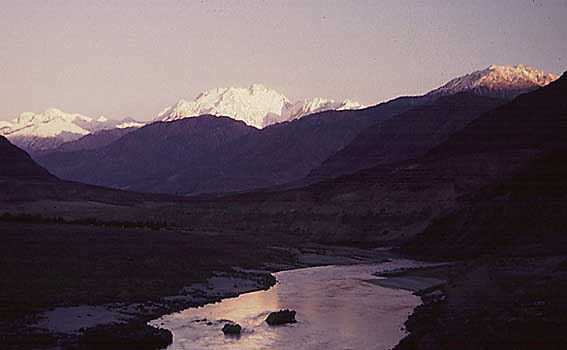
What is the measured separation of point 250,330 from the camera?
4141 centimetres

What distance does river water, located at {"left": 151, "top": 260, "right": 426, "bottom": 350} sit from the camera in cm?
3812

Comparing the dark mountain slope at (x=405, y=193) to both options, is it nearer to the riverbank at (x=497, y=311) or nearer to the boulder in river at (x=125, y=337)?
the riverbank at (x=497, y=311)

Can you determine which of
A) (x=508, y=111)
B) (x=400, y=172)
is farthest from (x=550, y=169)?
(x=508, y=111)

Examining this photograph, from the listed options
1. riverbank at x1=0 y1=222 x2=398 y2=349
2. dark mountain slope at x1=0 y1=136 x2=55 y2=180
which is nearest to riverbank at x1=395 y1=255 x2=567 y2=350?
riverbank at x1=0 y1=222 x2=398 y2=349

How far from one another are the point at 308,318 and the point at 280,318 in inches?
109

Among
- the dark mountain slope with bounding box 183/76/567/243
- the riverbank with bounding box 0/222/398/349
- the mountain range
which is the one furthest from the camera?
the dark mountain slope with bounding box 183/76/567/243

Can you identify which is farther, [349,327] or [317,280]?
[317,280]

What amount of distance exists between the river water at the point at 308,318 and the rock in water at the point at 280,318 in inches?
16.5

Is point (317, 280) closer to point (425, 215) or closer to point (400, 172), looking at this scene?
point (425, 215)

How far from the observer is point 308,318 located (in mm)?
45562

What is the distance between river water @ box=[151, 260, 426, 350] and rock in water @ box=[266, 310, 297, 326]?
0.42 metres

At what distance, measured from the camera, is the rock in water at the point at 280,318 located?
142 feet

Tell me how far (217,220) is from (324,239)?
2311cm

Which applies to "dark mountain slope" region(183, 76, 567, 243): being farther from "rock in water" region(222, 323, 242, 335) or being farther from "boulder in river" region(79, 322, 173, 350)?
"boulder in river" region(79, 322, 173, 350)
